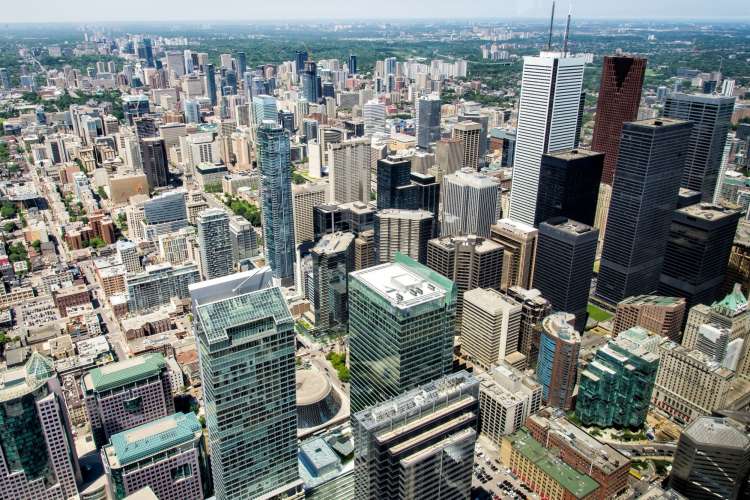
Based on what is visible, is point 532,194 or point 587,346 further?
point 532,194

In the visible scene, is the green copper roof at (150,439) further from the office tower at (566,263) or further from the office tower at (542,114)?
the office tower at (542,114)

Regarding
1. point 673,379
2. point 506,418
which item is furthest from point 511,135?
point 506,418

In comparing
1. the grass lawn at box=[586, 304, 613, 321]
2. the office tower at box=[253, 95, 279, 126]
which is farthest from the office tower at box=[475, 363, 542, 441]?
the office tower at box=[253, 95, 279, 126]

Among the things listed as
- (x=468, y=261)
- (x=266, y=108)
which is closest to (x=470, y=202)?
(x=468, y=261)

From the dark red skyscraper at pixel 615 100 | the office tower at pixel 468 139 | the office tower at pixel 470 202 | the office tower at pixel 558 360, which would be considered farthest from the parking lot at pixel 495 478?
the office tower at pixel 468 139

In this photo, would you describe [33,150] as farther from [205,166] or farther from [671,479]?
[671,479]

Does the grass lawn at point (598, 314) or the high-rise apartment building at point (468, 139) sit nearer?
the grass lawn at point (598, 314)
